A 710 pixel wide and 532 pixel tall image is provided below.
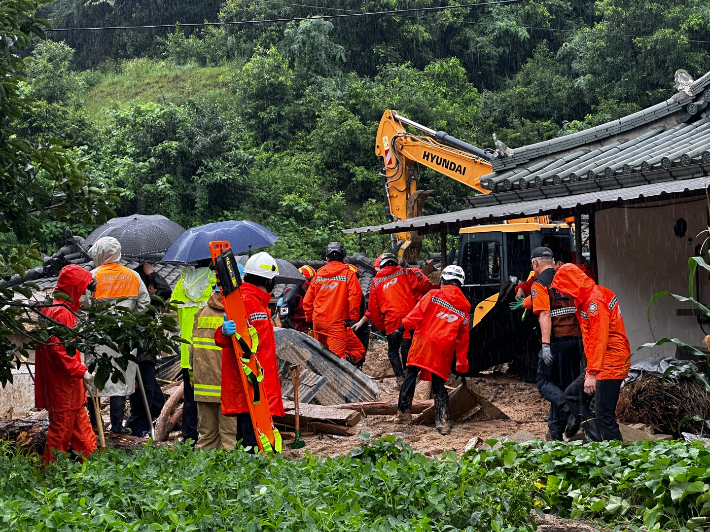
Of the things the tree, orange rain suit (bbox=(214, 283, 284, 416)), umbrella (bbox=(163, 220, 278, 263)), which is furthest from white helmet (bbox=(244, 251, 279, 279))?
the tree

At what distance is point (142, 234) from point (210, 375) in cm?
391

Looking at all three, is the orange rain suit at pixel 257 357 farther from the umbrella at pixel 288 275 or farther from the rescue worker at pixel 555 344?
the umbrella at pixel 288 275

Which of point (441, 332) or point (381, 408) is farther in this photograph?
point (381, 408)

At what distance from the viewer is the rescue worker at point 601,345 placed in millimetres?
6398

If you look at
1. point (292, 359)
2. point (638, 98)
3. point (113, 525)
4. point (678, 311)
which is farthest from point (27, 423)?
point (638, 98)

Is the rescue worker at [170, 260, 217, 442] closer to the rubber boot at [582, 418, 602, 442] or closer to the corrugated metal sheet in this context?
the corrugated metal sheet

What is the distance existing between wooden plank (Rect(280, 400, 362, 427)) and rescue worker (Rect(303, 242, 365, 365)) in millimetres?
2259

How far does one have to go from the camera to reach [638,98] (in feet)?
88.7

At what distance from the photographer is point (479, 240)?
12234 millimetres

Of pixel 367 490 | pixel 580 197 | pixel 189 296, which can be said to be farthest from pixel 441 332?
pixel 367 490

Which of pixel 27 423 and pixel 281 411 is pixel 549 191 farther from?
pixel 27 423

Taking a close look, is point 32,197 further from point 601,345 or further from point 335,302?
Answer: point 335,302

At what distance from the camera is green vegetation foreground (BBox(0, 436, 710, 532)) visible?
3188 mm

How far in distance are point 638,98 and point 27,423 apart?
24.6 m
